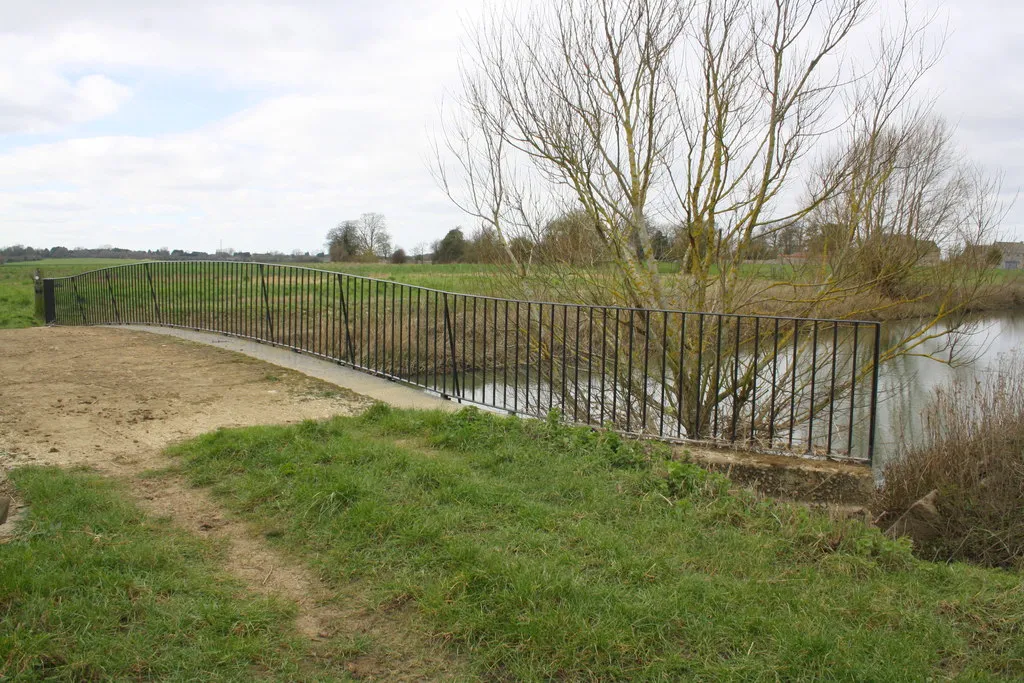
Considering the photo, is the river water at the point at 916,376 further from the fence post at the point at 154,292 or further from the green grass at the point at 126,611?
the fence post at the point at 154,292

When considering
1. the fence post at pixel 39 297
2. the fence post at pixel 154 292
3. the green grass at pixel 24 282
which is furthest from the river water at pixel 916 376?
the fence post at pixel 39 297

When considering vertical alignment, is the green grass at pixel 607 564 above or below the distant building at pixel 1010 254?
below

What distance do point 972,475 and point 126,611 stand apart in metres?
7.24

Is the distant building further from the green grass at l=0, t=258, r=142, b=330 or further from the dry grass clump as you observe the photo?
the green grass at l=0, t=258, r=142, b=330

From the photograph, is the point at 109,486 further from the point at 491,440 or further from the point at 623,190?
the point at 623,190

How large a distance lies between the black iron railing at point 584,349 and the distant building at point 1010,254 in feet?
5.81

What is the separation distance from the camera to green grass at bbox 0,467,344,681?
8.57ft

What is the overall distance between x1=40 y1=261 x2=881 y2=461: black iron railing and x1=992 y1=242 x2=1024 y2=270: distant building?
1.77 m

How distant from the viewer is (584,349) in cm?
912

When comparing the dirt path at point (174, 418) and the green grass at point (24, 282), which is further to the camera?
the green grass at point (24, 282)

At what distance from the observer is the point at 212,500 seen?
431 cm

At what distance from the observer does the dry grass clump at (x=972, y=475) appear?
6.36 metres

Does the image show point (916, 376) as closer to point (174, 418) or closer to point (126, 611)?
point (174, 418)

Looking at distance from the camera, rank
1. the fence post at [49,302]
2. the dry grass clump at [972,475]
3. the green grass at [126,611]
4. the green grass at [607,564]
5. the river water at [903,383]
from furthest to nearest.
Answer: the fence post at [49,302]
the river water at [903,383]
the dry grass clump at [972,475]
the green grass at [607,564]
the green grass at [126,611]
